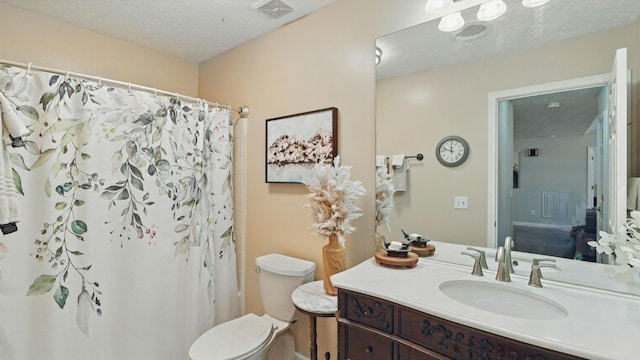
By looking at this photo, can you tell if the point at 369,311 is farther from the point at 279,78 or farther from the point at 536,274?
the point at 279,78

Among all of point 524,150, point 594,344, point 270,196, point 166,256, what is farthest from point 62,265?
point 524,150

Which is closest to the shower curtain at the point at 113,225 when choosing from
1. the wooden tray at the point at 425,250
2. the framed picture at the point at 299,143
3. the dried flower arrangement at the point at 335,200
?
the framed picture at the point at 299,143

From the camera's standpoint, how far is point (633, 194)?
1035 mm

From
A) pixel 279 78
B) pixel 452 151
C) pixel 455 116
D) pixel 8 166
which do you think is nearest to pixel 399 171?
pixel 452 151

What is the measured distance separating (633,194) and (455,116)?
694 millimetres

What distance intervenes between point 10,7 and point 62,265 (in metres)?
1.65

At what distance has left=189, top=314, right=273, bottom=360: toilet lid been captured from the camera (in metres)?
1.45

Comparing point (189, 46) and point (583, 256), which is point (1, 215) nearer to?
point (189, 46)

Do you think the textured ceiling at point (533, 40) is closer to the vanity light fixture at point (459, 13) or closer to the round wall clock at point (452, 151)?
the vanity light fixture at point (459, 13)

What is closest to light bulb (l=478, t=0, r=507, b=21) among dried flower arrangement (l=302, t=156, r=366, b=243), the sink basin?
dried flower arrangement (l=302, t=156, r=366, b=243)

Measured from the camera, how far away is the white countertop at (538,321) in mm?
745

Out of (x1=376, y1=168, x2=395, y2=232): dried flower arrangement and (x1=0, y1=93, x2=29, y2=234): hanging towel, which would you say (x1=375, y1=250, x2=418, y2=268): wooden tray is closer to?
(x1=376, y1=168, x2=395, y2=232): dried flower arrangement

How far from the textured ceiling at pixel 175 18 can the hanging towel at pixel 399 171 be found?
3.46 feet

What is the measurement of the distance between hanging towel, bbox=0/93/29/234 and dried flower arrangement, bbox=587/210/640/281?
2.49m
